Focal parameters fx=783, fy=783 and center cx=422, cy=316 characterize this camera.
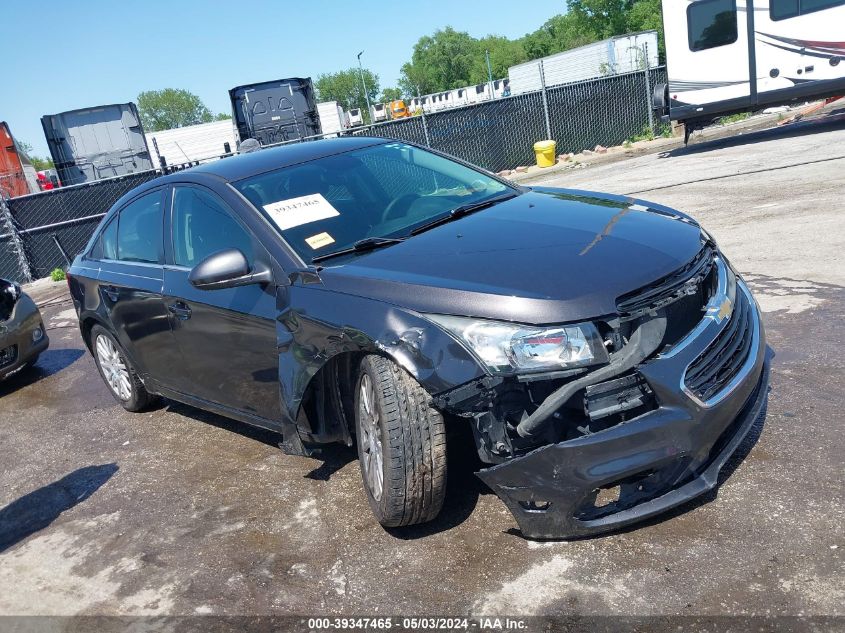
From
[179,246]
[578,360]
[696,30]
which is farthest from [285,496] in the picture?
[696,30]

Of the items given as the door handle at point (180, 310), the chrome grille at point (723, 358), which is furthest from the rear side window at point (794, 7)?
the door handle at point (180, 310)

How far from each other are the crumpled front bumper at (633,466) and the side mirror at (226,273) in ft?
4.90

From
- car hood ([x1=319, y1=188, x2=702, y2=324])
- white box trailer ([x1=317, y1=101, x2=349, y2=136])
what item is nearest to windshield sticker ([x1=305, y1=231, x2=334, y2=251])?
car hood ([x1=319, y1=188, x2=702, y2=324])

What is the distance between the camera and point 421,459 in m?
3.06

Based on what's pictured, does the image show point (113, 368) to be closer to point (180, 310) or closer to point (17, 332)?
point (180, 310)

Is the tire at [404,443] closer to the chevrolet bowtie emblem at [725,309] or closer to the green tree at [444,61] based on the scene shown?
the chevrolet bowtie emblem at [725,309]

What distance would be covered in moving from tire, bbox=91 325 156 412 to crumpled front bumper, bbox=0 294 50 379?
1920 mm

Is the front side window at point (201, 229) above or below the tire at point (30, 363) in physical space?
above

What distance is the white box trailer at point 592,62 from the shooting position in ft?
106

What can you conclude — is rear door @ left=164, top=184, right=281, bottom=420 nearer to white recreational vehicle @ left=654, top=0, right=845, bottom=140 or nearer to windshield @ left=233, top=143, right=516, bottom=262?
→ windshield @ left=233, top=143, right=516, bottom=262

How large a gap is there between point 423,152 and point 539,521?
271 cm

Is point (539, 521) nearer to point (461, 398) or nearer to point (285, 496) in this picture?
point (461, 398)

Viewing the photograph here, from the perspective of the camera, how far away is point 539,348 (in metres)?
2.79

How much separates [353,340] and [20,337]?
18.6 feet
